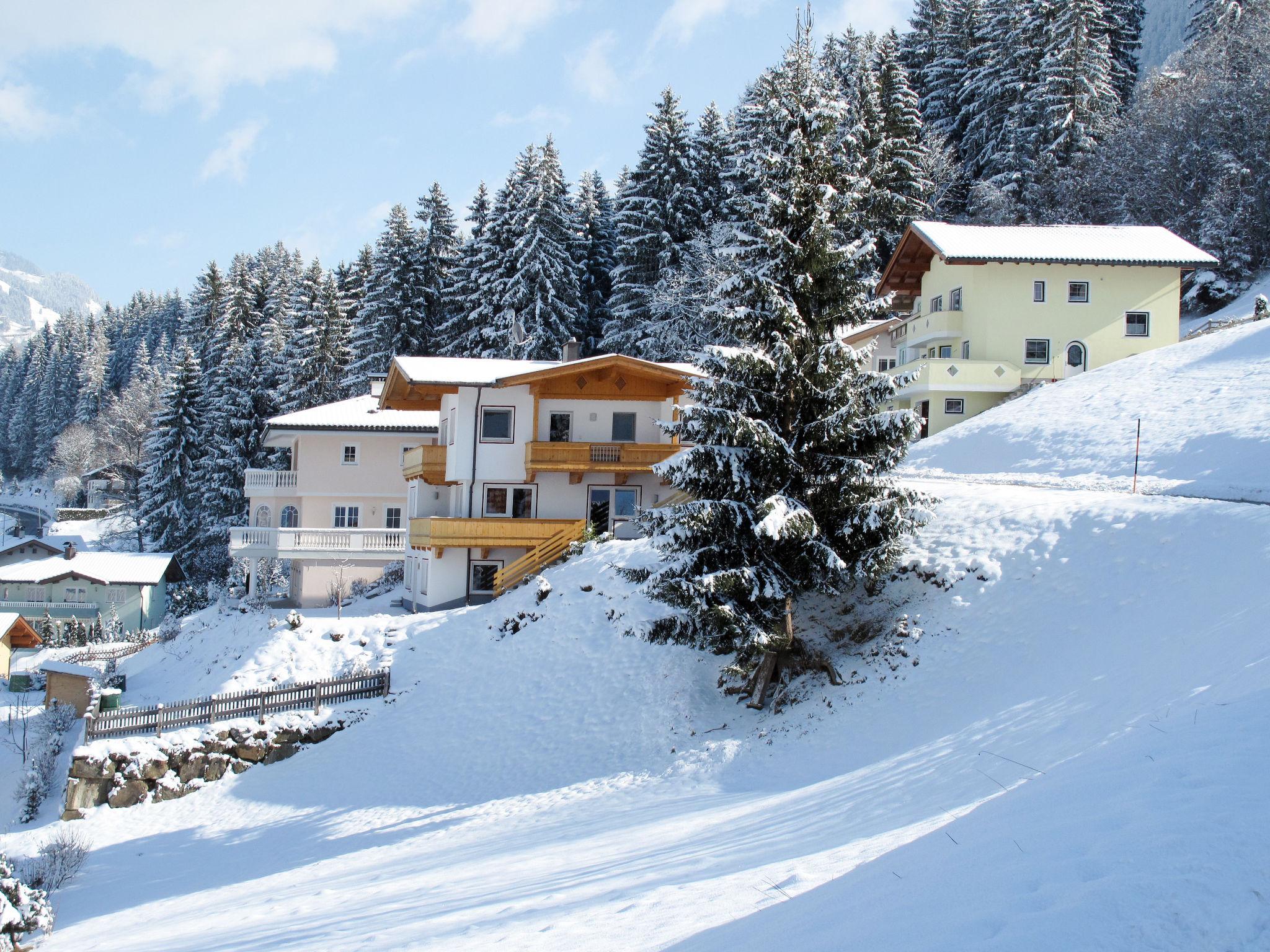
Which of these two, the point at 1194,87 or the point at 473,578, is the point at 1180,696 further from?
the point at 1194,87

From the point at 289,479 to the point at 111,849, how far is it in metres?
24.7

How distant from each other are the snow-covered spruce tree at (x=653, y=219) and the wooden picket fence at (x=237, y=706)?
3149cm

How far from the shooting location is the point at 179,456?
6281 cm

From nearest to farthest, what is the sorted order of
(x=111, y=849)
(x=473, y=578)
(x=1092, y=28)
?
1. (x=111, y=849)
2. (x=473, y=578)
3. (x=1092, y=28)

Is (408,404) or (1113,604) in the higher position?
(408,404)

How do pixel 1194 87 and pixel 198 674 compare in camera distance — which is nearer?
pixel 198 674

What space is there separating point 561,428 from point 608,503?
3.31 metres

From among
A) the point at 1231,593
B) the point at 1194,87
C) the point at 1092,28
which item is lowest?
the point at 1231,593

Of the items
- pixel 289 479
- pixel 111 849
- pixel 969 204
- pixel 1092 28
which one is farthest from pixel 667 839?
pixel 1092 28

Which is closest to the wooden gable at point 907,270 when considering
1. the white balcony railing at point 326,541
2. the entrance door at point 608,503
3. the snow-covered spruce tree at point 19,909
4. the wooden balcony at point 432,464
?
the entrance door at point 608,503

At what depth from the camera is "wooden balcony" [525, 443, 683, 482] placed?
32.7 meters

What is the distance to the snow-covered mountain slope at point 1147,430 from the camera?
24.7 metres

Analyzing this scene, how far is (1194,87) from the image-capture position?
59.9 metres

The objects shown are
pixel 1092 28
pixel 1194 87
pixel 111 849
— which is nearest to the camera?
pixel 111 849
